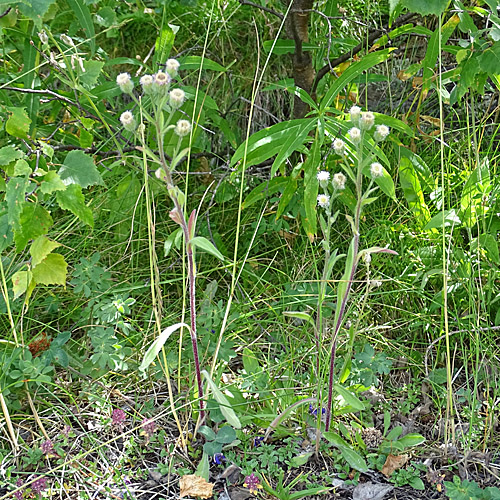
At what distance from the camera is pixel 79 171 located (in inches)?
51.9

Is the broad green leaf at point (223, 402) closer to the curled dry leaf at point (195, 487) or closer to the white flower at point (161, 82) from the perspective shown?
the curled dry leaf at point (195, 487)

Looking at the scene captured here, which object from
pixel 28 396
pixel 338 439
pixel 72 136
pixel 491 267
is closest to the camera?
pixel 338 439

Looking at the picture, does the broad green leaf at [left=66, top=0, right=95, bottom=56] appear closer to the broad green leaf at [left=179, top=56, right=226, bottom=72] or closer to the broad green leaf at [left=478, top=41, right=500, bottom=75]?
the broad green leaf at [left=179, top=56, right=226, bottom=72]

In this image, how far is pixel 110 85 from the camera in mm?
1733

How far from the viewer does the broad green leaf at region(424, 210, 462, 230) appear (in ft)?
5.15

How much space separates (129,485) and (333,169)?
3.81 ft

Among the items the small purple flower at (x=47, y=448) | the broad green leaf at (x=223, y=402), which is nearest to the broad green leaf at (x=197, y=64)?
the broad green leaf at (x=223, y=402)

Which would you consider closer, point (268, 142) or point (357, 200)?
point (357, 200)

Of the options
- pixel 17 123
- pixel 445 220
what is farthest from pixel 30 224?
pixel 445 220

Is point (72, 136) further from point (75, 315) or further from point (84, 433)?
point (84, 433)

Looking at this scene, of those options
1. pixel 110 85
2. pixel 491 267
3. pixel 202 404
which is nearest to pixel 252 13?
pixel 110 85

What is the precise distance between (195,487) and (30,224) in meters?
0.70

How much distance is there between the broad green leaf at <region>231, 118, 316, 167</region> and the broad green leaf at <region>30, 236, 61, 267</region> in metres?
0.54

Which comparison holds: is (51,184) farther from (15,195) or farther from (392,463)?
(392,463)
